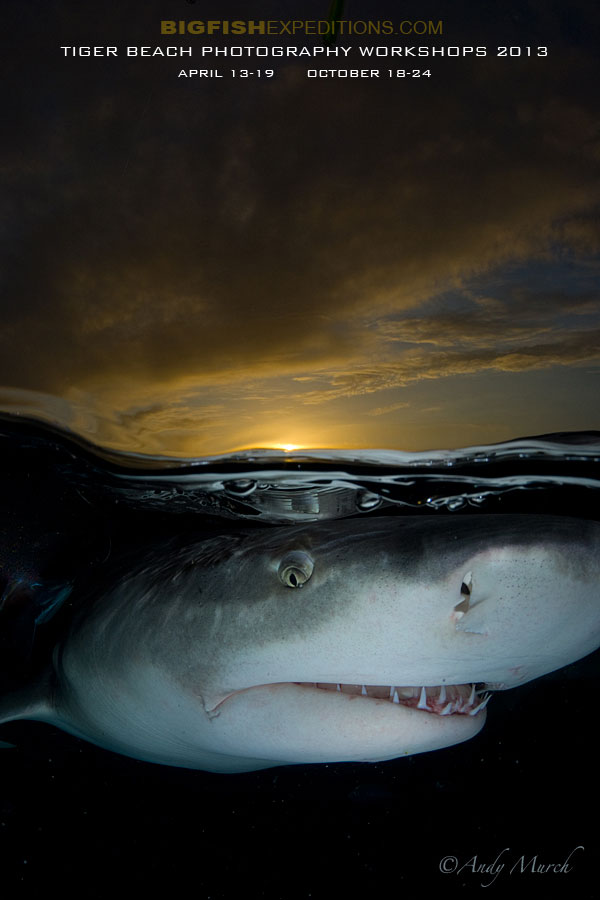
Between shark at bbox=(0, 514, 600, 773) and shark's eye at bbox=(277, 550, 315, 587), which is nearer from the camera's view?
shark at bbox=(0, 514, 600, 773)

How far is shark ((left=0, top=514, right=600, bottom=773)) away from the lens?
70.9 inches

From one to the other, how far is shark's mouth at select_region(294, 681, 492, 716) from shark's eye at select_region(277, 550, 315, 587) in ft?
1.88

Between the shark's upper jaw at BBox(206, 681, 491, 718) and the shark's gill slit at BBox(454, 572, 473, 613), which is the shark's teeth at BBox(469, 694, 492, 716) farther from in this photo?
the shark's gill slit at BBox(454, 572, 473, 613)

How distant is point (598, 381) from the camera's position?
389 centimetres

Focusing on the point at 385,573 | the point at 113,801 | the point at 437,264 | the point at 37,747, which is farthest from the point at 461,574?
the point at 113,801

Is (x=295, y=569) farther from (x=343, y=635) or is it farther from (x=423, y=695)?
(x=423, y=695)

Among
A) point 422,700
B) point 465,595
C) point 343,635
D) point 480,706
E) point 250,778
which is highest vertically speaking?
point 465,595

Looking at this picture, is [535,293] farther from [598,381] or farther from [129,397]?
[129,397]

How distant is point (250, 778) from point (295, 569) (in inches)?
214

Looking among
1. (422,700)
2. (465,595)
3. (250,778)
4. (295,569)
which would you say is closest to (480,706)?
(422,700)

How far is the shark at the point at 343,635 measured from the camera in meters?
1.80

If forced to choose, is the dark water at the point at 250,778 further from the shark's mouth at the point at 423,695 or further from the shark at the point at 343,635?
the shark's mouth at the point at 423,695

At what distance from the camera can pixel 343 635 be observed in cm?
195

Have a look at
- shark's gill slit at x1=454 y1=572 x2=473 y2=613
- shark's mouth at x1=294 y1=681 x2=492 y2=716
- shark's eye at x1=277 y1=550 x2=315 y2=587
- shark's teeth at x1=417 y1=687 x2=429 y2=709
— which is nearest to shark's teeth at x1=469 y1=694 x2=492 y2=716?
shark's mouth at x1=294 y1=681 x2=492 y2=716
